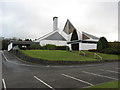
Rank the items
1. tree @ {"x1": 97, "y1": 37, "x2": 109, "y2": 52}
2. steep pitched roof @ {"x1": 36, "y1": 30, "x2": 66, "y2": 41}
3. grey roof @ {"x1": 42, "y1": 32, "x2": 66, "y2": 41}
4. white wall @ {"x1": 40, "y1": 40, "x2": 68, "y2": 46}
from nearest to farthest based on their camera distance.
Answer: tree @ {"x1": 97, "y1": 37, "x2": 109, "y2": 52} → white wall @ {"x1": 40, "y1": 40, "x2": 68, "y2": 46} → steep pitched roof @ {"x1": 36, "y1": 30, "x2": 66, "y2": 41} → grey roof @ {"x1": 42, "y1": 32, "x2": 66, "y2": 41}

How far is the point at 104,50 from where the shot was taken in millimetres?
25766

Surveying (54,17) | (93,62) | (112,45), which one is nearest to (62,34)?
(54,17)

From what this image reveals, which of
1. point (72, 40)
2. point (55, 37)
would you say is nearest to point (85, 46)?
point (72, 40)

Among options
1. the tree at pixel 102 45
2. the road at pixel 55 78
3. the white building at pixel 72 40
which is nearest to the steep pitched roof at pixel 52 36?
the white building at pixel 72 40

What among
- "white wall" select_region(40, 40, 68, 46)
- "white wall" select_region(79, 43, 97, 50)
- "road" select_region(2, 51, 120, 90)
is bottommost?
"road" select_region(2, 51, 120, 90)

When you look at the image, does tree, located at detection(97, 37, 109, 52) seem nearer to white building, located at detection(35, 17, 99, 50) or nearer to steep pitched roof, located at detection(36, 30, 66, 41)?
white building, located at detection(35, 17, 99, 50)

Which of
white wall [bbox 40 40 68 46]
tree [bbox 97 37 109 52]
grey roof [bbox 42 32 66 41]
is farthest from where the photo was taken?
grey roof [bbox 42 32 66 41]

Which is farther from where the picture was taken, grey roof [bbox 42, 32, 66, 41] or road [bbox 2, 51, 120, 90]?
grey roof [bbox 42, 32, 66, 41]

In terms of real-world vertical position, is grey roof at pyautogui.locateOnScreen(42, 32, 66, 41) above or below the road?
above

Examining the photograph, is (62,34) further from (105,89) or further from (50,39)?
(105,89)

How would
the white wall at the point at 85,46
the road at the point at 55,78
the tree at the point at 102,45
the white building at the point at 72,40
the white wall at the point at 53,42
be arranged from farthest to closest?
the white wall at the point at 53,42
the white building at the point at 72,40
the white wall at the point at 85,46
the tree at the point at 102,45
the road at the point at 55,78

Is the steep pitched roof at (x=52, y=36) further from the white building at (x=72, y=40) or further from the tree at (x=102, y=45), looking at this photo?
the tree at (x=102, y=45)

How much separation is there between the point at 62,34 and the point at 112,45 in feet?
62.7

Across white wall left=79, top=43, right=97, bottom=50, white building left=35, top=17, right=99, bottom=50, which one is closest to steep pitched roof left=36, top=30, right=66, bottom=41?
white building left=35, top=17, right=99, bottom=50
